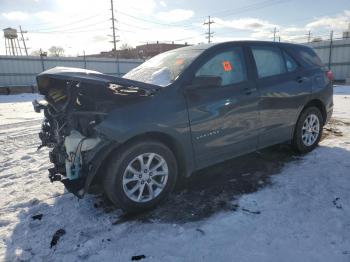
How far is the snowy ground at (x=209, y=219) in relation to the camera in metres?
2.53

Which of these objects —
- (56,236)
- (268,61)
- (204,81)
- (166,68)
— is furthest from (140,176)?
(268,61)

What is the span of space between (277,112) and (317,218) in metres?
1.68

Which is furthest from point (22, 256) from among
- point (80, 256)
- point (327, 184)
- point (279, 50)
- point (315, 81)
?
point (315, 81)

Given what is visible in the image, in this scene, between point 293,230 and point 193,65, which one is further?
point 193,65

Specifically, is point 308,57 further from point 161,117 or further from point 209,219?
point 209,219

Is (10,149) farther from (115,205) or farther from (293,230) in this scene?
(293,230)

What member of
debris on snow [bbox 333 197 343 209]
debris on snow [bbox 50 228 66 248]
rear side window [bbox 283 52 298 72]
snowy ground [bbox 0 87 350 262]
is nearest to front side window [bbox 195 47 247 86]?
Result: rear side window [bbox 283 52 298 72]

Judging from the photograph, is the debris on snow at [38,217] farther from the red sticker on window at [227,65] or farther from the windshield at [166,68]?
the red sticker on window at [227,65]

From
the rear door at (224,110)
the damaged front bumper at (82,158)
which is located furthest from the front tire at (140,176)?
the rear door at (224,110)

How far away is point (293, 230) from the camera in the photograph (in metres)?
2.72

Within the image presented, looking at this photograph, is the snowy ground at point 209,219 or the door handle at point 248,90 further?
the door handle at point 248,90

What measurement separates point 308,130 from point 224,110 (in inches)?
77.4

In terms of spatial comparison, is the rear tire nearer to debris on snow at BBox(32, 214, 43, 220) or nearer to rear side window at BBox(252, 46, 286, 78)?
rear side window at BBox(252, 46, 286, 78)

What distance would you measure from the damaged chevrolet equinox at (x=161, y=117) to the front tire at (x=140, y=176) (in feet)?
0.03
